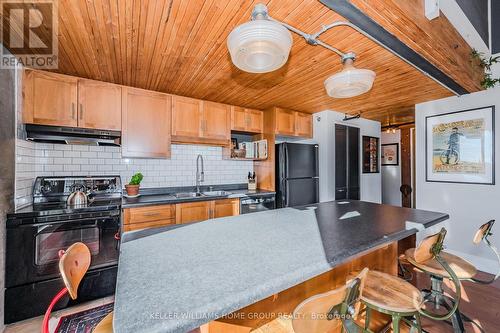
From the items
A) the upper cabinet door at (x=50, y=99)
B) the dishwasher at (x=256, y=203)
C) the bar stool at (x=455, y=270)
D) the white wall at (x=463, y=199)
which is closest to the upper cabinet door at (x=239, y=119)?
the dishwasher at (x=256, y=203)

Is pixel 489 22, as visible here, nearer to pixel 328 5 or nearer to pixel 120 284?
pixel 328 5

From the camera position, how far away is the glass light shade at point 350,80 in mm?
1288

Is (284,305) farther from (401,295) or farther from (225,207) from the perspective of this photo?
(225,207)

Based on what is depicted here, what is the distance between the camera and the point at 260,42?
3.20 feet

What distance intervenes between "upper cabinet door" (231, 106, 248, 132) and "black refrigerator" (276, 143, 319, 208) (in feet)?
2.10

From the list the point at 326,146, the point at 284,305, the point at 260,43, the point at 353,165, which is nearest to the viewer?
the point at 260,43

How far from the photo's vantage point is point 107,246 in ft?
6.95

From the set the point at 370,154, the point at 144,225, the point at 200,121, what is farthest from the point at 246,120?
the point at 370,154

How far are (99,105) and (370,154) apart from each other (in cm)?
462

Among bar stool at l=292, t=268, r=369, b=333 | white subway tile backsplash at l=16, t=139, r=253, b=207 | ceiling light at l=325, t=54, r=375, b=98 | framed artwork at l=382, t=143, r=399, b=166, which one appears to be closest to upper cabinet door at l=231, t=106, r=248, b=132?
white subway tile backsplash at l=16, t=139, r=253, b=207

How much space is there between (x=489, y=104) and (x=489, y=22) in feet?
3.72

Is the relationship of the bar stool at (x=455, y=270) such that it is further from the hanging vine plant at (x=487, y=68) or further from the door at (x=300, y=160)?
the hanging vine plant at (x=487, y=68)

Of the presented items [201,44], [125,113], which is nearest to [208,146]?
[125,113]

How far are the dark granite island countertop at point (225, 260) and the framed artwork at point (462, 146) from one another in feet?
6.59
